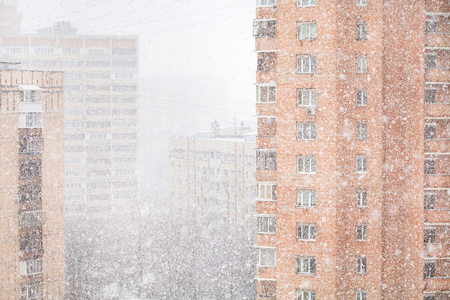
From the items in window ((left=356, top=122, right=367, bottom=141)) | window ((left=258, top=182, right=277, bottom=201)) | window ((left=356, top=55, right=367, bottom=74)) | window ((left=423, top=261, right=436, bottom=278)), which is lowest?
window ((left=423, top=261, right=436, bottom=278))

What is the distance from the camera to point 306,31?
69.9ft

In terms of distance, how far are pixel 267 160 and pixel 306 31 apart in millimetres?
5004

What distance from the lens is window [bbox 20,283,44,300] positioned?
1133 inches

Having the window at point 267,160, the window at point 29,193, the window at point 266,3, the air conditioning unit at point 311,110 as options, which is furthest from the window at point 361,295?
the window at point 29,193

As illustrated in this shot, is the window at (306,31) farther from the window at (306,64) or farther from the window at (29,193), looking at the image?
the window at (29,193)

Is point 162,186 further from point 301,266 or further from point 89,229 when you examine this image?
point 301,266

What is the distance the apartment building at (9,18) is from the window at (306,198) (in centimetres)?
7983

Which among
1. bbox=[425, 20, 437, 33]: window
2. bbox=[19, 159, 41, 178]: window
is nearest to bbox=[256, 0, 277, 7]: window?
bbox=[425, 20, 437, 33]: window

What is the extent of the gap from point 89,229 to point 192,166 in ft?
39.4

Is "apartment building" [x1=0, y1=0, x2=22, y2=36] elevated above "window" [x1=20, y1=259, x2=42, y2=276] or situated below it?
above

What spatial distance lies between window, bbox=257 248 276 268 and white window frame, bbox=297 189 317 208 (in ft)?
7.07

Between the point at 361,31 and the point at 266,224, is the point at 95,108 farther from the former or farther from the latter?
the point at 361,31

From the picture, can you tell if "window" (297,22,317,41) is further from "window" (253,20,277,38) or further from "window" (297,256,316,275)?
"window" (297,256,316,275)

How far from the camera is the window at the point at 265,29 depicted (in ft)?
72.8
